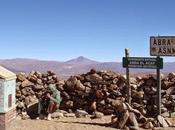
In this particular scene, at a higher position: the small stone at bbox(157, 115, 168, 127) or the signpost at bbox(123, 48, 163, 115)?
the signpost at bbox(123, 48, 163, 115)

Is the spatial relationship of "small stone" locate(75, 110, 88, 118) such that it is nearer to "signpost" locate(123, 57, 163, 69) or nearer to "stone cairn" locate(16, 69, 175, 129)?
"stone cairn" locate(16, 69, 175, 129)

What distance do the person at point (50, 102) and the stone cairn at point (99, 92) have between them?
1.02m

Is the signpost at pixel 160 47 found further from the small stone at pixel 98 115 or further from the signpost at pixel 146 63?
the small stone at pixel 98 115

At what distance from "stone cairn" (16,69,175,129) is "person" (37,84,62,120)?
1019mm

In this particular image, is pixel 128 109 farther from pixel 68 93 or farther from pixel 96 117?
pixel 68 93

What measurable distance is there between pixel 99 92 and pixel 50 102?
2.63 metres

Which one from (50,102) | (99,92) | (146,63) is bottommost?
(50,102)

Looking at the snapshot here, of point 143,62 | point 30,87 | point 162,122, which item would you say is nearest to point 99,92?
point 143,62

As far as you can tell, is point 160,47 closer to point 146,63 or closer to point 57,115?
point 146,63

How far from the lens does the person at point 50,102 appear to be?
18.8m

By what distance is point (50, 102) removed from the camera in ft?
61.6

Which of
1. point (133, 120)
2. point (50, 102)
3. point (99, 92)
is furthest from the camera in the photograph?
point (99, 92)

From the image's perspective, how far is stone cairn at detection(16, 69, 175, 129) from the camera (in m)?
20.0

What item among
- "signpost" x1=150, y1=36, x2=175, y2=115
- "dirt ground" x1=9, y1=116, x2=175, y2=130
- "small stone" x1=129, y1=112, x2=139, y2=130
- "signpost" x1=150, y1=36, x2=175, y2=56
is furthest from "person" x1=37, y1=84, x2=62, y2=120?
"signpost" x1=150, y1=36, x2=175, y2=56
